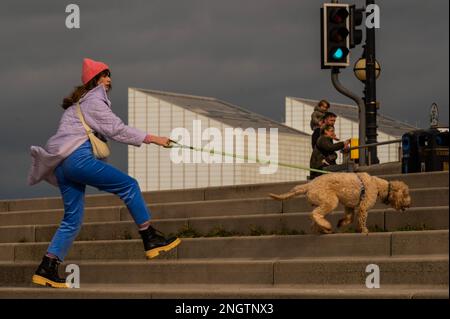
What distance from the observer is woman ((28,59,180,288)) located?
11516mm

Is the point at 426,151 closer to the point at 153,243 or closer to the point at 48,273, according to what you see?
the point at 153,243

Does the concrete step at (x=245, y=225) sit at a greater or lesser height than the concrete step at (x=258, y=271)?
greater

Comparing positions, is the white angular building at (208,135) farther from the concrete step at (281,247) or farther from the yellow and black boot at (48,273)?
the yellow and black boot at (48,273)

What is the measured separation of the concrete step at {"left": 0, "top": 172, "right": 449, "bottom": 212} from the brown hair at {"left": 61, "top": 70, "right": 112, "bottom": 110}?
12.4 feet

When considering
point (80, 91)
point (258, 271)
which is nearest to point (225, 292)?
point (258, 271)

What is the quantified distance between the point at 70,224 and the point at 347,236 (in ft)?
8.48

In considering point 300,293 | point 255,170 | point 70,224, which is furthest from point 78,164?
point 255,170

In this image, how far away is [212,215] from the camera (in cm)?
1466

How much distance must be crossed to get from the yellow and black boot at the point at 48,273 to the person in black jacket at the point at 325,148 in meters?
5.46

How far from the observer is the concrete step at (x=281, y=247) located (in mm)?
11227
